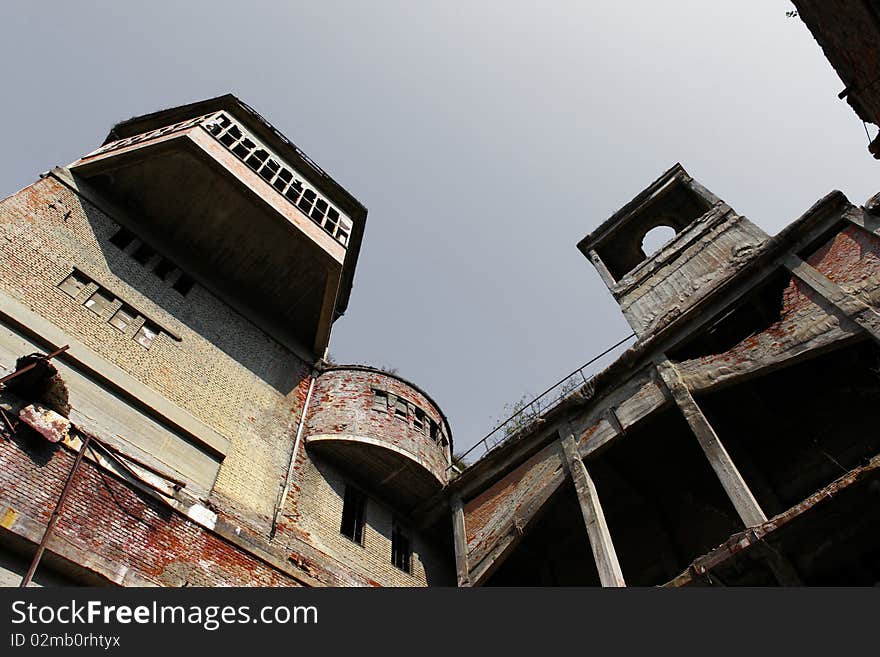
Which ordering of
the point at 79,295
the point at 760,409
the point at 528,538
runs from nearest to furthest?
the point at 79,295
the point at 760,409
the point at 528,538

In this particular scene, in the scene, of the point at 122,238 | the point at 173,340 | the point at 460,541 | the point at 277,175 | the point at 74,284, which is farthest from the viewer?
the point at 277,175

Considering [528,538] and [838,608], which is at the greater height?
[528,538]

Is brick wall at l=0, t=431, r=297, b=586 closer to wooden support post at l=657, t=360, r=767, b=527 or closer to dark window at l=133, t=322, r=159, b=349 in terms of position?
dark window at l=133, t=322, r=159, b=349

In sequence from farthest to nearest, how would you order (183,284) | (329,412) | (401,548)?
(329,412) → (401,548) → (183,284)

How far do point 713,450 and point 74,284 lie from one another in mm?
12189

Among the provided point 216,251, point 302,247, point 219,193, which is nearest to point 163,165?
point 219,193

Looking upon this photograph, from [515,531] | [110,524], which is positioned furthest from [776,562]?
[110,524]

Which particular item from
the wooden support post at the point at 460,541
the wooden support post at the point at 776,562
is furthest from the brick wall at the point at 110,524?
the wooden support post at the point at 776,562

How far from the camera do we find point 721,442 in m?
12.3

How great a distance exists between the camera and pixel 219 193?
559 inches

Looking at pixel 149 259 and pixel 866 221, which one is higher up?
pixel 149 259

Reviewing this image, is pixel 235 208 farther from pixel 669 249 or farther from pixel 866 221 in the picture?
pixel 866 221

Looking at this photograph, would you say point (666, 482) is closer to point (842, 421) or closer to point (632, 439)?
point (632, 439)

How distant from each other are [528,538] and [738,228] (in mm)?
9467
